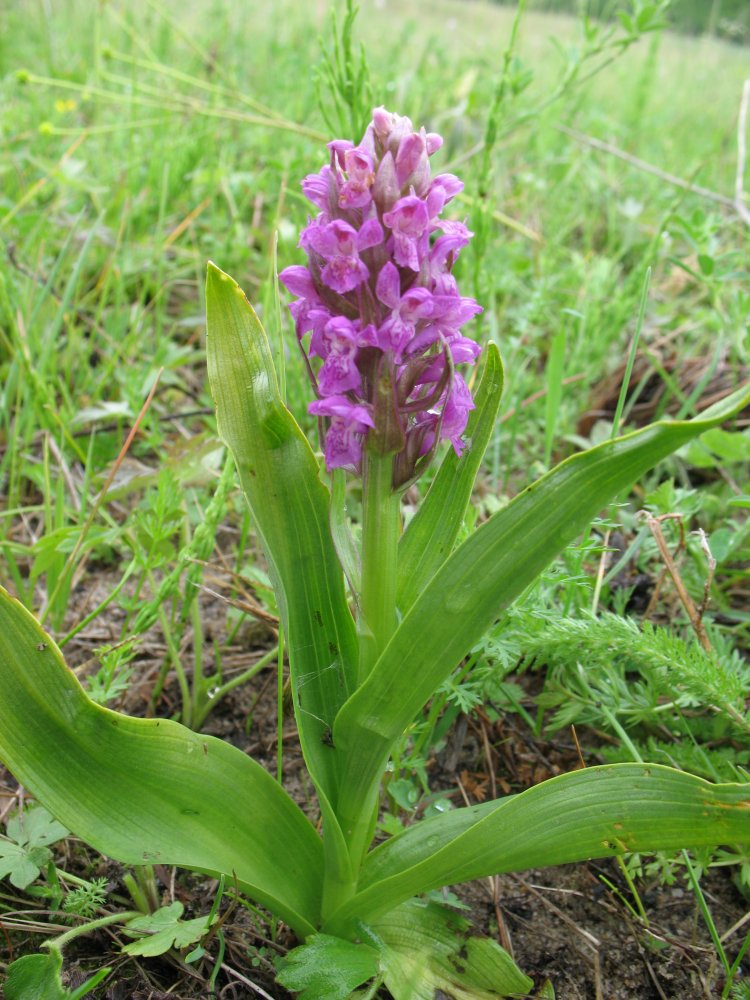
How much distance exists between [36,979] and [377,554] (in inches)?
30.9

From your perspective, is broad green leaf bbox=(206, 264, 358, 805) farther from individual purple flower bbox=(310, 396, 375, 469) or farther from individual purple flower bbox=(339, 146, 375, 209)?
individual purple flower bbox=(339, 146, 375, 209)

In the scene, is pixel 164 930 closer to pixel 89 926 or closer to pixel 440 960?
pixel 89 926

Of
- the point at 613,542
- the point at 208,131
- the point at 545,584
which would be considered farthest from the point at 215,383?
the point at 208,131

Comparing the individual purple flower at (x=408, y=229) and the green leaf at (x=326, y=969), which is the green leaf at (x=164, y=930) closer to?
the green leaf at (x=326, y=969)

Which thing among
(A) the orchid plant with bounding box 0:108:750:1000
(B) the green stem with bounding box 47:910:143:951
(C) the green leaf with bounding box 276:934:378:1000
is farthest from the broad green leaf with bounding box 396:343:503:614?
(B) the green stem with bounding box 47:910:143:951

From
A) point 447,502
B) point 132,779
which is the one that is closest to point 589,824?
point 447,502

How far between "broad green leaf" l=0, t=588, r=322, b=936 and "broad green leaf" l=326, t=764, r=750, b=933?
0.21m

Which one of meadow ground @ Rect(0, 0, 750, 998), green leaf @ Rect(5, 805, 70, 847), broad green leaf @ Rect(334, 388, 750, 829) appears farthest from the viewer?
meadow ground @ Rect(0, 0, 750, 998)

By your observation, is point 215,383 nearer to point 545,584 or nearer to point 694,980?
point 545,584

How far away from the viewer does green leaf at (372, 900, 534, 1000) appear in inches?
53.1

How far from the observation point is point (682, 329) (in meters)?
3.19

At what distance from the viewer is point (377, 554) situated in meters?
1.30

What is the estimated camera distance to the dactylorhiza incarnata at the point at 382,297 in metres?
1.18

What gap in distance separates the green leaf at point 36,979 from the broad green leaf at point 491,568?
1.77 feet
